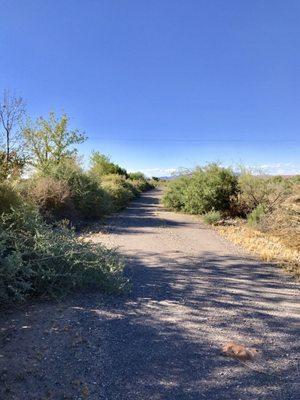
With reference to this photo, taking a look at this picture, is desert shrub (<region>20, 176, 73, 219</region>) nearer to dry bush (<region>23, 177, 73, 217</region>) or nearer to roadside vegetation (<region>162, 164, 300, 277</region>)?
dry bush (<region>23, 177, 73, 217</region>)

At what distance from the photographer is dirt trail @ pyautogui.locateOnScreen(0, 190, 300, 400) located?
11.7ft

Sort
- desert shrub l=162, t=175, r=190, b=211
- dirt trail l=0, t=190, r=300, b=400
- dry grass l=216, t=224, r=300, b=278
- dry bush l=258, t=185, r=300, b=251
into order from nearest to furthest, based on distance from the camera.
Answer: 1. dirt trail l=0, t=190, r=300, b=400
2. dry bush l=258, t=185, r=300, b=251
3. dry grass l=216, t=224, r=300, b=278
4. desert shrub l=162, t=175, r=190, b=211

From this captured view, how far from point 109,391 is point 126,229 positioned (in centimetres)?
1068

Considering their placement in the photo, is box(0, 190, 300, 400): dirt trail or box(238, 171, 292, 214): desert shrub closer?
box(0, 190, 300, 400): dirt trail

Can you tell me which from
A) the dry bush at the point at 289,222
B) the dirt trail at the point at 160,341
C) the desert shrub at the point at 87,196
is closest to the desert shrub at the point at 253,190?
the desert shrub at the point at 87,196

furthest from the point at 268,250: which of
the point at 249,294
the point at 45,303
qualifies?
the point at 45,303

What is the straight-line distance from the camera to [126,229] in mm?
14156

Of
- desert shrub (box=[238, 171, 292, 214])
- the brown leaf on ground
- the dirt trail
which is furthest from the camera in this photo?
desert shrub (box=[238, 171, 292, 214])

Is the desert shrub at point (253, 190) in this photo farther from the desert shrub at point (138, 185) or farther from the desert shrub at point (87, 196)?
the desert shrub at point (138, 185)

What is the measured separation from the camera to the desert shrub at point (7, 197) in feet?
23.5

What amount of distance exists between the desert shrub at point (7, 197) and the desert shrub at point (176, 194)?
13804mm

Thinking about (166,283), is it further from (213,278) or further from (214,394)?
(214,394)

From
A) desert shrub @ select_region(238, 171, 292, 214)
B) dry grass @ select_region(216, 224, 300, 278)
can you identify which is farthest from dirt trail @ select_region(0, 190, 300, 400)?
desert shrub @ select_region(238, 171, 292, 214)

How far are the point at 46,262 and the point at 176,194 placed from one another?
659 inches
